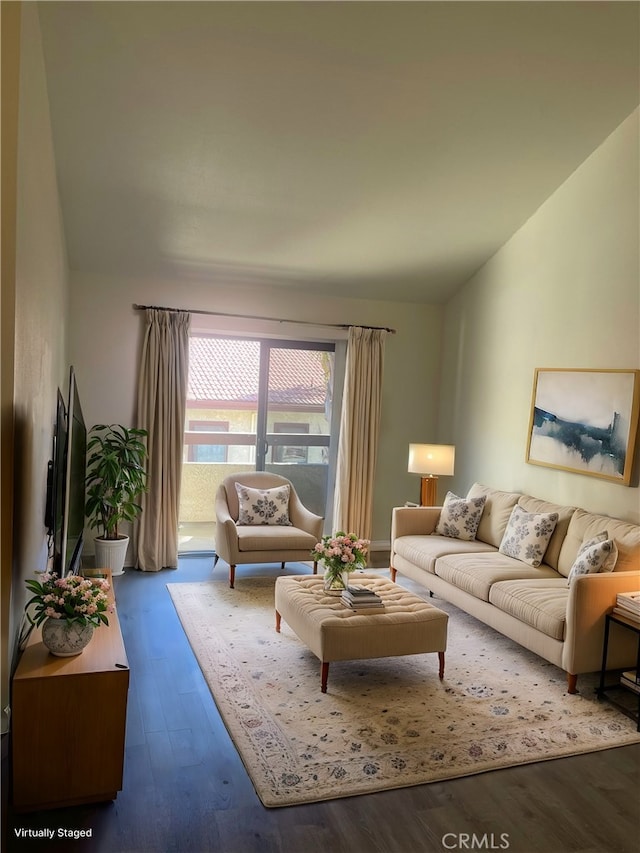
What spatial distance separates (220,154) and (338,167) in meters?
0.80

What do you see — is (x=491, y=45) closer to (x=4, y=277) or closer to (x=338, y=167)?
→ (x=338, y=167)

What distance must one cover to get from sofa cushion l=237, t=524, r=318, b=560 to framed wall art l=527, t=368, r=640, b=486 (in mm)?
1936

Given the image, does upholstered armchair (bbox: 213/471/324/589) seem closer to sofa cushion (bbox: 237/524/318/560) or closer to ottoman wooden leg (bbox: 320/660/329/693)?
sofa cushion (bbox: 237/524/318/560)

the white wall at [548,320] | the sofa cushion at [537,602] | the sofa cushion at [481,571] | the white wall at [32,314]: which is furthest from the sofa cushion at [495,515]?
the white wall at [32,314]

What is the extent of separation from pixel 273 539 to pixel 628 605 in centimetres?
267

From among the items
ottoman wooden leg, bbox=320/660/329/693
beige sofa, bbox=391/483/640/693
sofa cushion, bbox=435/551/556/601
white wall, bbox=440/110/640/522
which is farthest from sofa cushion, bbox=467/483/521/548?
ottoman wooden leg, bbox=320/660/329/693

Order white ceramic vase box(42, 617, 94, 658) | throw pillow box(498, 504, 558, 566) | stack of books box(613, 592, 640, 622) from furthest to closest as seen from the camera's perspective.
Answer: throw pillow box(498, 504, 558, 566) → stack of books box(613, 592, 640, 622) → white ceramic vase box(42, 617, 94, 658)

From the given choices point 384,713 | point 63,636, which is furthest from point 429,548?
point 63,636

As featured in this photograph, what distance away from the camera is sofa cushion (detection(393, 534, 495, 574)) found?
16.1ft

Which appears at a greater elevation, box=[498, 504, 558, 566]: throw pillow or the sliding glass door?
the sliding glass door

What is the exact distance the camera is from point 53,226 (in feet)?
12.5

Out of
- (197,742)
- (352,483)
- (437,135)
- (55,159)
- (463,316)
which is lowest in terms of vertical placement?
(197,742)

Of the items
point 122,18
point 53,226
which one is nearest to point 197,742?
point 53,226

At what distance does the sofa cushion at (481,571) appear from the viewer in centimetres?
423
